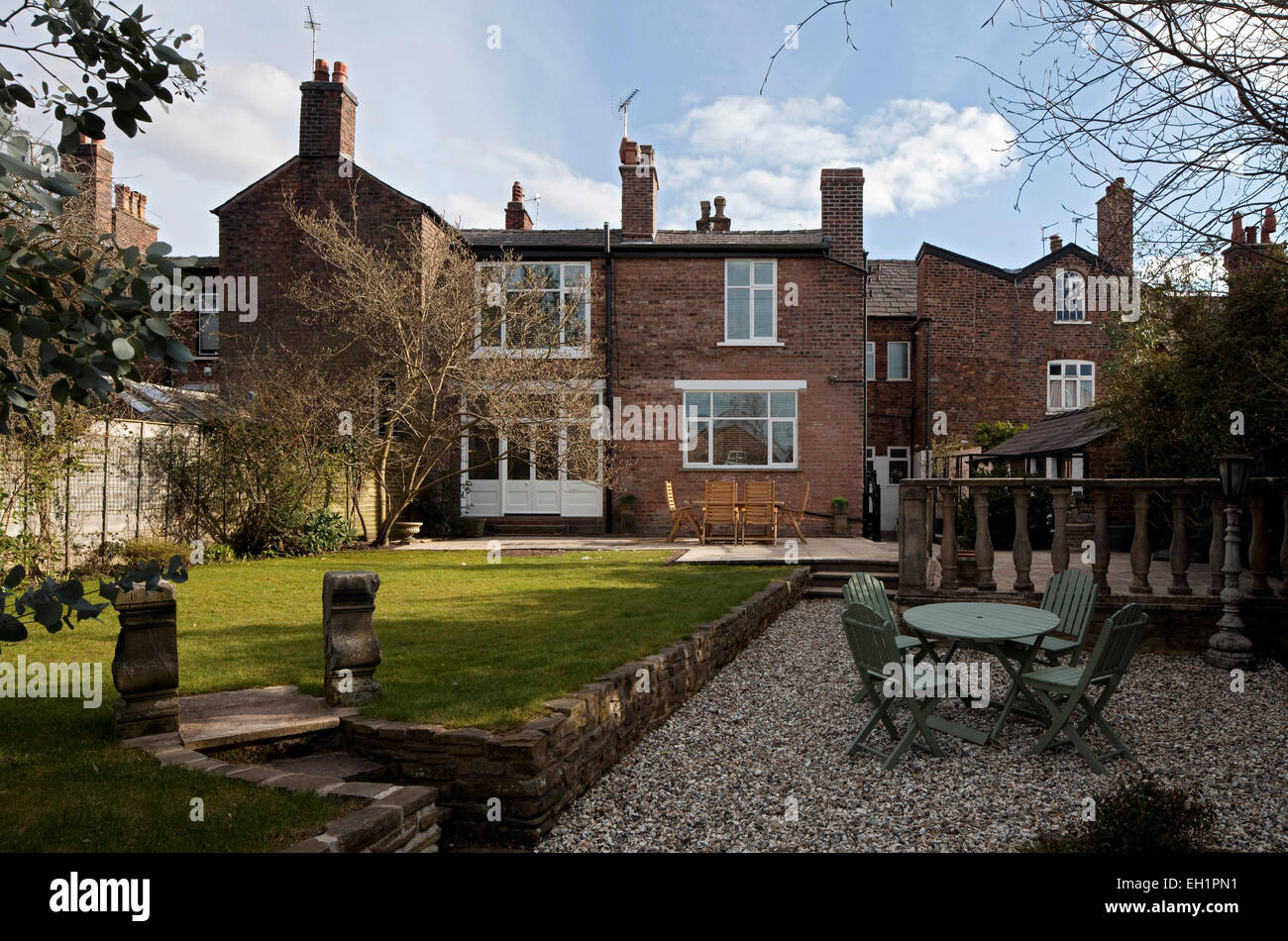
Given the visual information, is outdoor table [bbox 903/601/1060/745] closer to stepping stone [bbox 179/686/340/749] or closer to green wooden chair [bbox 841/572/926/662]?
green wooden chair [bbox 841/572/926/662]

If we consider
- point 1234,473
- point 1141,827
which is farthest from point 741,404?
point 1141,827

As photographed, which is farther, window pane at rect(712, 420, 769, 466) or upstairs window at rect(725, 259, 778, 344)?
upstairs window at rect(725, 259, 778, 344)

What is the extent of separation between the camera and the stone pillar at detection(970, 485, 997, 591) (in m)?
7.95

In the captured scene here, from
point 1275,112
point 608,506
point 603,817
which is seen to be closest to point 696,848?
point 603,817

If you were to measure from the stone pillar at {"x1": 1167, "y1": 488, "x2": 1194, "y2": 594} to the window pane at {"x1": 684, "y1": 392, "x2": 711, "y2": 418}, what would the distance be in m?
11.1

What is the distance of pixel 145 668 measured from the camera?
4.08 m

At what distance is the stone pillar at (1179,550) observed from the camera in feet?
24.8

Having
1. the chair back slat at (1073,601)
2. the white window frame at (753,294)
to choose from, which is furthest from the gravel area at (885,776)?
the white window frame at (753,294)

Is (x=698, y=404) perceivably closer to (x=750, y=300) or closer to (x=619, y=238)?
(x=750, y=300)

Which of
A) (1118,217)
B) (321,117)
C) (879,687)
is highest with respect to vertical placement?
(321,117)

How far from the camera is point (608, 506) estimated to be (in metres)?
18.2

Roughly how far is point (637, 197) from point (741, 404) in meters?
5.56

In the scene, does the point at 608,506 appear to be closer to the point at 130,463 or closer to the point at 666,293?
the point at 666,293

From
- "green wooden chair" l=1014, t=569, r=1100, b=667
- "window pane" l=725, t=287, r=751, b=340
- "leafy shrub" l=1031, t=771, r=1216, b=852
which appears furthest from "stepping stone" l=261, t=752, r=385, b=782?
"window pane" l=725, t=287, r=751, b=340
